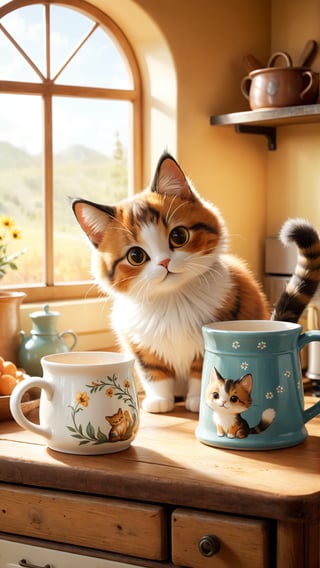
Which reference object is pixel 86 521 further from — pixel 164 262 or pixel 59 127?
pixel 59 127

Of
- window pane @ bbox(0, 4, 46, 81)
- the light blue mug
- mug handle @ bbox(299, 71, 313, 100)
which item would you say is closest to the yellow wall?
window pane @ bbox(0, 4, 46, 81)

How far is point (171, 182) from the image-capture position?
140cm

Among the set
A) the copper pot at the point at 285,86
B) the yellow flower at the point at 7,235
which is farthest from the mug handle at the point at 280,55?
the yellow flower at the point at 7,235

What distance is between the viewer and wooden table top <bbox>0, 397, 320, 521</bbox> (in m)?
1.04

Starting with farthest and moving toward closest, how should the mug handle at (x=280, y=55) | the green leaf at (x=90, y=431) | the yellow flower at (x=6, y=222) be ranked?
the mug handle at (x=280, y=55) → the yellow flower at (x=6, y=222) → the green leaf at (x=90, y=431)

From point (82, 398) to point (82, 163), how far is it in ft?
3.94

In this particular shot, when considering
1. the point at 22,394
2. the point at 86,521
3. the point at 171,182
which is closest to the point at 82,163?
the point at 171,182

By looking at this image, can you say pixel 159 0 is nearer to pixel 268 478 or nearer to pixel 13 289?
pixel 13 289

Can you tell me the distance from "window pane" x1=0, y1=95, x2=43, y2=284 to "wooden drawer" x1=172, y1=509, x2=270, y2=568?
1.16 metres

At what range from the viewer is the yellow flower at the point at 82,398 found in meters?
1.19

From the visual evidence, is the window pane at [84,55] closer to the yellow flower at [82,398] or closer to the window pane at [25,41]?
the window pane at [25,41]

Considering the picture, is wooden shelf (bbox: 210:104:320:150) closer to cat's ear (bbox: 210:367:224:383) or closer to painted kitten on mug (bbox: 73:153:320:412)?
painted kitten on mug (bbox: 73:153:320:412)

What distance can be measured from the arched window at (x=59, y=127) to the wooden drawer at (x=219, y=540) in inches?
45.0

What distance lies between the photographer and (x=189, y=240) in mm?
1390
